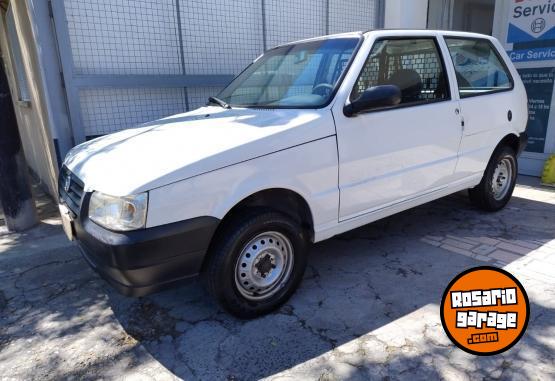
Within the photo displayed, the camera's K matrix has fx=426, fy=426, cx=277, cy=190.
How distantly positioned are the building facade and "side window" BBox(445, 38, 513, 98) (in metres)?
2.12

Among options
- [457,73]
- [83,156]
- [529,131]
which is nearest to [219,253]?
[83,156]

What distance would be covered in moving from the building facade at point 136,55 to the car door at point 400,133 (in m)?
3.23

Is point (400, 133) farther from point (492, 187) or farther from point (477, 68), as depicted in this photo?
point (492, 187)

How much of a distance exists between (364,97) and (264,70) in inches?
50.4

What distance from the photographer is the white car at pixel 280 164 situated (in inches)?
95.5

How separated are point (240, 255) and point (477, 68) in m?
3.20

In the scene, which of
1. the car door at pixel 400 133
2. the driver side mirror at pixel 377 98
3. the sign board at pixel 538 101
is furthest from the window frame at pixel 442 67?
the sign board at pixel 538 101

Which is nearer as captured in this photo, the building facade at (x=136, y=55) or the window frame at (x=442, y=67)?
the window frame at (x=442, y=67)

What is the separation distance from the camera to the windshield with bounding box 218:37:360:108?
10.5ft

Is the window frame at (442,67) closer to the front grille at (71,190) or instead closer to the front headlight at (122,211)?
the front headlight at (122,211)

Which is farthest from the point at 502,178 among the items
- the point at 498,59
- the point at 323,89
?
the point at 323,89

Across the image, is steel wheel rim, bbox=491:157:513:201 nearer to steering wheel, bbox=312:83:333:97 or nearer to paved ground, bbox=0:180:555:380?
paved ground, bbox=0:180:555:380

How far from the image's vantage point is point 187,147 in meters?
2.65

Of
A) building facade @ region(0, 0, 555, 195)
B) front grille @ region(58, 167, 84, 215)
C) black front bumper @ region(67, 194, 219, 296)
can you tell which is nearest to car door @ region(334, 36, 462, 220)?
black front bumper @ region(67, 194, 219, 296)
